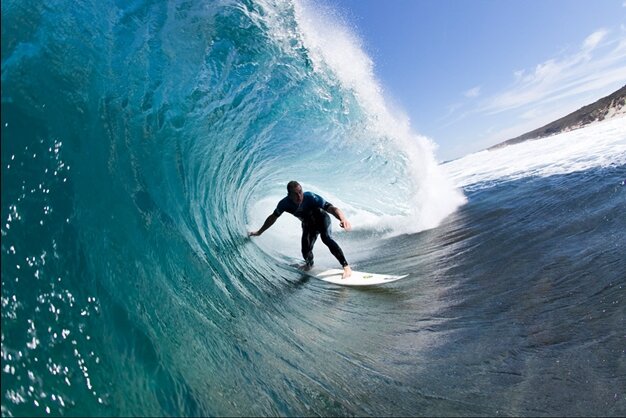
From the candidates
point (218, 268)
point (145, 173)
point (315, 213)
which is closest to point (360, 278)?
point (315, 213)

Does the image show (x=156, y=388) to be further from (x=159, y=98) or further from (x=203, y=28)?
(x=203, y=28)

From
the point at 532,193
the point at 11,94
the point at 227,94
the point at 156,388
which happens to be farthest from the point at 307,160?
the point at 156,388

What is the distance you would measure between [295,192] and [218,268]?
1674mm

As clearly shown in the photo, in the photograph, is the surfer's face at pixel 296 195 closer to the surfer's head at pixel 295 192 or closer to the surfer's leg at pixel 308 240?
the surfer's head at pixel 295 192

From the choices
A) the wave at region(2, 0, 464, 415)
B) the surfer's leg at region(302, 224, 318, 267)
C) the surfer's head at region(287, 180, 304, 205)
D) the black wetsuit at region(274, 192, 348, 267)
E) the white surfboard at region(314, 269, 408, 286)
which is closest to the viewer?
the wave at region(2, 0, 464, 415)

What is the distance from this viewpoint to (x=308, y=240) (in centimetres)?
692

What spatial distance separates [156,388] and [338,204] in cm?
1032

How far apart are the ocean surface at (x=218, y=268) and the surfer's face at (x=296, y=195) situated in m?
1.26

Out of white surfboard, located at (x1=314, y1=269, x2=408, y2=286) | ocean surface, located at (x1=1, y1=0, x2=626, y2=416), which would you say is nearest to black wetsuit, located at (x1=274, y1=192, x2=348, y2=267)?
white surfboard, located at (x1=314, y1=269, x2=408, y2=286)

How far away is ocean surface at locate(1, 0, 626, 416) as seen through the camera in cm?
229

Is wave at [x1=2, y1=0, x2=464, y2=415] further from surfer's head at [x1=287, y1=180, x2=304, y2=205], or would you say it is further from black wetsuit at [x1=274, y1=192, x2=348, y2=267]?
surfer's head at [x1=287, y1=180, x2=304, y2=205]

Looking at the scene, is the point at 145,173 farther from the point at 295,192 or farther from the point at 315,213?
the point at 315,213

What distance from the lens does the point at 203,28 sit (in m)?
5.98

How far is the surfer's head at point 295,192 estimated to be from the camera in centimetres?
618
